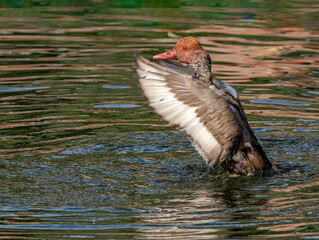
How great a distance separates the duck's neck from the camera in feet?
24.8

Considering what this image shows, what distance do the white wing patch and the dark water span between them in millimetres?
409

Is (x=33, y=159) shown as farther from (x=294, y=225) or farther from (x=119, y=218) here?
(x=294, y=225)

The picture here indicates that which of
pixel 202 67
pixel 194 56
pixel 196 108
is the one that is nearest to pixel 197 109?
pixel 196 108

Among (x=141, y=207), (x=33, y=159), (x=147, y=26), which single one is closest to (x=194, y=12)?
(x=147, y=26)

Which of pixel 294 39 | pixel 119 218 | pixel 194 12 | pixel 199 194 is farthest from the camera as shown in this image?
pixel 194 12

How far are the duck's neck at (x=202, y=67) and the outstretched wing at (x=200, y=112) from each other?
0.62 meters

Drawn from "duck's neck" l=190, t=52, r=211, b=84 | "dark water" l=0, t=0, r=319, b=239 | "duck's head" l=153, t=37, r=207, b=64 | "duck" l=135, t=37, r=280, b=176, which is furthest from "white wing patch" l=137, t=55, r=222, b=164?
"duck's head" l=153, t=37, r=207, b=64

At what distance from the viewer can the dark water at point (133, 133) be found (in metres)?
5.84

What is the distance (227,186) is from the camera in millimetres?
6969

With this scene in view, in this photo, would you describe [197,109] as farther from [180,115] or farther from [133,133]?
[133,133]

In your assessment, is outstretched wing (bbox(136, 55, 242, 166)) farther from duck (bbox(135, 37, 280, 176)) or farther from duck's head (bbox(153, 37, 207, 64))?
duck's head (bbox(153, 37, 207, 64))

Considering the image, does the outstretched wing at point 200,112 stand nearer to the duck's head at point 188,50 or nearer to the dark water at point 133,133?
the dark water at point 133,133

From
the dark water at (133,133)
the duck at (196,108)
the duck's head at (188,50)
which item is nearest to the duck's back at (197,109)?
the duck at (196,108)

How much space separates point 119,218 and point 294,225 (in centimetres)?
141
